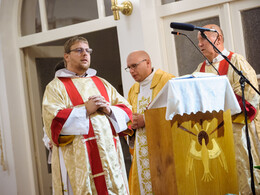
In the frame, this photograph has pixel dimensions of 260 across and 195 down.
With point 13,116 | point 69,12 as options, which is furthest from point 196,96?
point 13,116

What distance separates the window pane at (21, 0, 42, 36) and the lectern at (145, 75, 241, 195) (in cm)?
449

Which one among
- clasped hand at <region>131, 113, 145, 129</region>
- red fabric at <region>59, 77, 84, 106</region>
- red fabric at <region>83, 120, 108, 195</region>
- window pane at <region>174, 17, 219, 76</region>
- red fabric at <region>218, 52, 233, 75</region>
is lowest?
red fabric at <region>83, 120, 108, 195</region>

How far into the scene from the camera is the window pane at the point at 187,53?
588 cm

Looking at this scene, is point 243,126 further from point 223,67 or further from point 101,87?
point 101,87

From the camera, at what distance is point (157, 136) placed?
11.2 feet

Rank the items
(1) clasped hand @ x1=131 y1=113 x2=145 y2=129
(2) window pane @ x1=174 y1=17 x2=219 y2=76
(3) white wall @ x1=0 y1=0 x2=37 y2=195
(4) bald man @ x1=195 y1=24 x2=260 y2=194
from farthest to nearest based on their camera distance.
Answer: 1. (3) white wall @ x1=0 y1=0 x2=37 y2=195
2. (2) window pane @ x1=174 y1=17 x2=219 y2=76
3. (1) clasped hand @ x1=131 y1=113 x2=145 y2=129
4. (4) bald man @ x1=195 y1=24 x2=260 y2=194

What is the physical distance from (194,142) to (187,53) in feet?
9.17

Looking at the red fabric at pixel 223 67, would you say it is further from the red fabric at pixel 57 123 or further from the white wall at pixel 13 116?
the white wall at pixel 13 116

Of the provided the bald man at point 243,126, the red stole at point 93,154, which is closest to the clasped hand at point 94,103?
the red stole at point 93,154

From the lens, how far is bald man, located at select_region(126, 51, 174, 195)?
185 inches

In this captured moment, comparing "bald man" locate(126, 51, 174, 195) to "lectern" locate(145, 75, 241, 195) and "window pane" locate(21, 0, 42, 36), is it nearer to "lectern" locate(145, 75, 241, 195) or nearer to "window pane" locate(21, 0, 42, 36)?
"lectern" locate(145, 75, 241, 195)

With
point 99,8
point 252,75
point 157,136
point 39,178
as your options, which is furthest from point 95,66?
point 157,136

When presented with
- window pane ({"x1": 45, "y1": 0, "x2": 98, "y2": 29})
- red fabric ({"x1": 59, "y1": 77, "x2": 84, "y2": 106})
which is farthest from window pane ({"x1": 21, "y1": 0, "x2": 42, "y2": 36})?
red fabric ({"x1": 59, "y1": 77, "x2": 84, "y2": 106})

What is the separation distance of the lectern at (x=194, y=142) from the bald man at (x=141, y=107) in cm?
120
